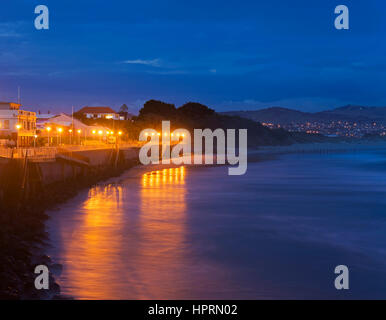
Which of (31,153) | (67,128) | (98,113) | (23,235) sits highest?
(98,113)

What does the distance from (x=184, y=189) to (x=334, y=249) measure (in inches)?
761

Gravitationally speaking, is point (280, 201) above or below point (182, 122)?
below

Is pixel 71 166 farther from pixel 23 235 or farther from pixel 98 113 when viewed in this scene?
pixel 98 113

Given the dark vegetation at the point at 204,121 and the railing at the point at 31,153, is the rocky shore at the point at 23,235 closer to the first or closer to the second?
the railing at the point at 31,153

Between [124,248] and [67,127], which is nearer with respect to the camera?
[124,248]

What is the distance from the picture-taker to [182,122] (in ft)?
467

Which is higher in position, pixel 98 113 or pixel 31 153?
pixel 98 113

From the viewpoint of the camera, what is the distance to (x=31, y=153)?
26.8 m

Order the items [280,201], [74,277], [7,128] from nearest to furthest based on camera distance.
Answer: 1. [74,277]
2. [280,201]
3. [7,128]

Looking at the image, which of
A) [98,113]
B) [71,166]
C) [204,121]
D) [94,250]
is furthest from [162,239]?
[204,121]
